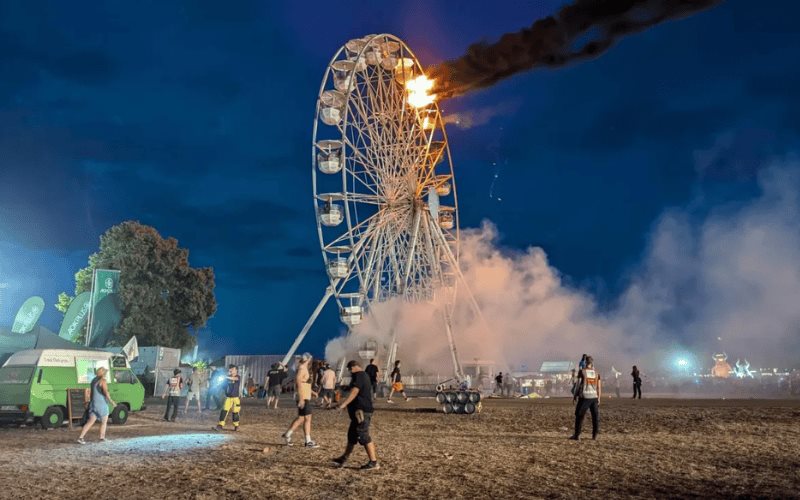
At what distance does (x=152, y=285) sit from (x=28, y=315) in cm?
1754

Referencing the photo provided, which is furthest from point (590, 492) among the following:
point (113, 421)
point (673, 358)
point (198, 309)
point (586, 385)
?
point (673, 358)

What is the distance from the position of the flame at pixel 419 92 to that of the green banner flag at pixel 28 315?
23885mm

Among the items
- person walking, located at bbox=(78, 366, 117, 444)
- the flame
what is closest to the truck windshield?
person walking, located at bbox=(78, 366, 117, 444)

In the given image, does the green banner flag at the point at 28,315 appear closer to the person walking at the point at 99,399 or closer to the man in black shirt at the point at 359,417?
the person walking at the point at 99,399

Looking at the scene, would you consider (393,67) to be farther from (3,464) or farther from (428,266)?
(3,464)

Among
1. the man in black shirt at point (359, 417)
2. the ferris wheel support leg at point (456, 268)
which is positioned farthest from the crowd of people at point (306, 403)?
the ferris wheel support leg at point (456, 268)

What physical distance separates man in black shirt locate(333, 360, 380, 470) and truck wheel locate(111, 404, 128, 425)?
1160cm

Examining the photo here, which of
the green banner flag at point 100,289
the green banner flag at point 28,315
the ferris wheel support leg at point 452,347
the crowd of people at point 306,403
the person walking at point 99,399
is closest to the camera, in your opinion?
the crowd of people at point 306,403

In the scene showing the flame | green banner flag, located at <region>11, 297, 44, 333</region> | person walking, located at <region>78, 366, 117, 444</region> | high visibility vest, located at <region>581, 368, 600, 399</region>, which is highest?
the flame

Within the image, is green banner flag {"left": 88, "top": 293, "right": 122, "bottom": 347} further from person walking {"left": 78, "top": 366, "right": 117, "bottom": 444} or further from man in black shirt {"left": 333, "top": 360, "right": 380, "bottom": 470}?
man in black shirt {"left": 333, "top": 360, "right": 380, "bottom": 470}

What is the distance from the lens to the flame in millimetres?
38156

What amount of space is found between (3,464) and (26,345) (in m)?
26.1

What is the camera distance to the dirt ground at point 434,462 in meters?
8.82

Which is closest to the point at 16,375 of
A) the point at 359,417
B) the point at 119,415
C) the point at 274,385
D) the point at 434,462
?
the point at 119,415
